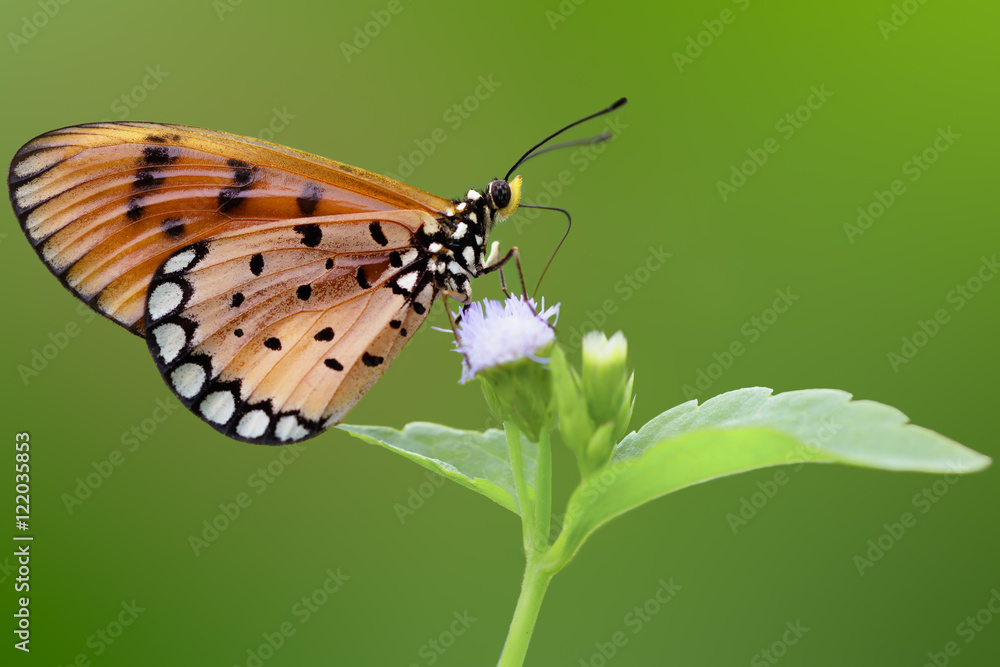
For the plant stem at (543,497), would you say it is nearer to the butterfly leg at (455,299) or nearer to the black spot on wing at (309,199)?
the butterfly leg at (455,299)

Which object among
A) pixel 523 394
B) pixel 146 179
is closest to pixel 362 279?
pixel 146 179

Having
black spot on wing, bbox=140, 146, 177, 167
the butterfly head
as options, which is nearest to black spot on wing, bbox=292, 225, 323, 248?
black spot on wing, bbox=140, 146, 177, 167

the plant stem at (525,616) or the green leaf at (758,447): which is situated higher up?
the green leaf at (758,447)

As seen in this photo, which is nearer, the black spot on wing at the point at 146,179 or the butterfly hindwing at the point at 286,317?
the butterfly hindwing at the point at 286,317

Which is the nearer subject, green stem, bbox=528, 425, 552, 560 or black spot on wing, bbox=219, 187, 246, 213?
green stem, bbox=528, 425, 552, 560

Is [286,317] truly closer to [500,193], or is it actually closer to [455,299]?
[455,299]

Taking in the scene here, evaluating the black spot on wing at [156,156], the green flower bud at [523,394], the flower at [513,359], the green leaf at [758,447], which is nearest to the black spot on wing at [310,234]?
the black spot on wing at [156,156]

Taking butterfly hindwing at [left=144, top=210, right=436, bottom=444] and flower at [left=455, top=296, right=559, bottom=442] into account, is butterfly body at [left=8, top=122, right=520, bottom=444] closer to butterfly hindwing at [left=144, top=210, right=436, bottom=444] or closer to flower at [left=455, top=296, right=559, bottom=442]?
butterfly hindwing at [left=144, top=210, right=436, bottom=444]

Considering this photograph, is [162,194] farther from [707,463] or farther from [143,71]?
[143,71]
